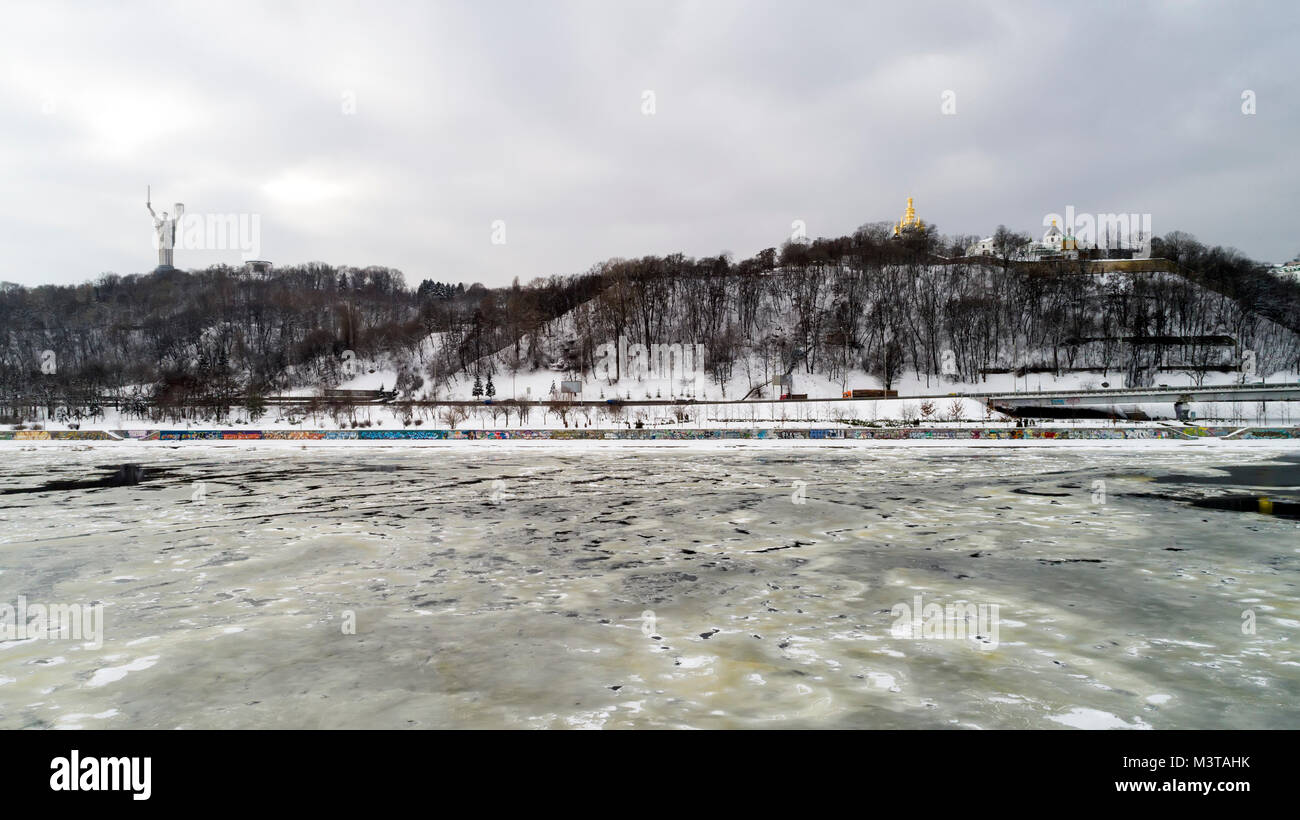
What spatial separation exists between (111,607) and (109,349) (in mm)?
125079

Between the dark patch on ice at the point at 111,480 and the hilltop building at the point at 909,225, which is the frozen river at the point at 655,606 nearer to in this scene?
the dark patch on ice at the point at 111,480

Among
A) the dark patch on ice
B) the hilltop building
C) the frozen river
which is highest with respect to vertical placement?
the hilltop building

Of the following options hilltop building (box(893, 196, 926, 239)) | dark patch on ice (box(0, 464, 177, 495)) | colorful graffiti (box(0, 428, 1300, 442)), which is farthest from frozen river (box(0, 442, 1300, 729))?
hilltop building (box(893, 196, 926, 239))

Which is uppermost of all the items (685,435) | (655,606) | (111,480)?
(685,435)

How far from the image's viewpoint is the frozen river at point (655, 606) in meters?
5.64

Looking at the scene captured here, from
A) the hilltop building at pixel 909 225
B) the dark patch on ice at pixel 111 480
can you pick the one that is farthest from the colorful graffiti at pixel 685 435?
the hilltop building at pixel 909 225

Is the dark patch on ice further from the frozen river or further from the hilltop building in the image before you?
the hilltop building

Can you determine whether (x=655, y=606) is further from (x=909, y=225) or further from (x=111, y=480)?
(x=909, y=225)

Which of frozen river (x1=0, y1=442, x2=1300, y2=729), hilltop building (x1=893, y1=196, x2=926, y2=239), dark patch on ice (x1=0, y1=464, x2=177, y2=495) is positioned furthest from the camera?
hilltop building (x1=893, y1=196, x2=926, y2=239)

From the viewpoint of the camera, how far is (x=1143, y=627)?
7.66 meters

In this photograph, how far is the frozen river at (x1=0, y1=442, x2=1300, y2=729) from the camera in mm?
5641

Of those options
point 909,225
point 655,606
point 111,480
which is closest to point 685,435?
point 111,480

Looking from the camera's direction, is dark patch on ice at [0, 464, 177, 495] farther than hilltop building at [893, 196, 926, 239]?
No

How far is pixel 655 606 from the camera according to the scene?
872 cm
